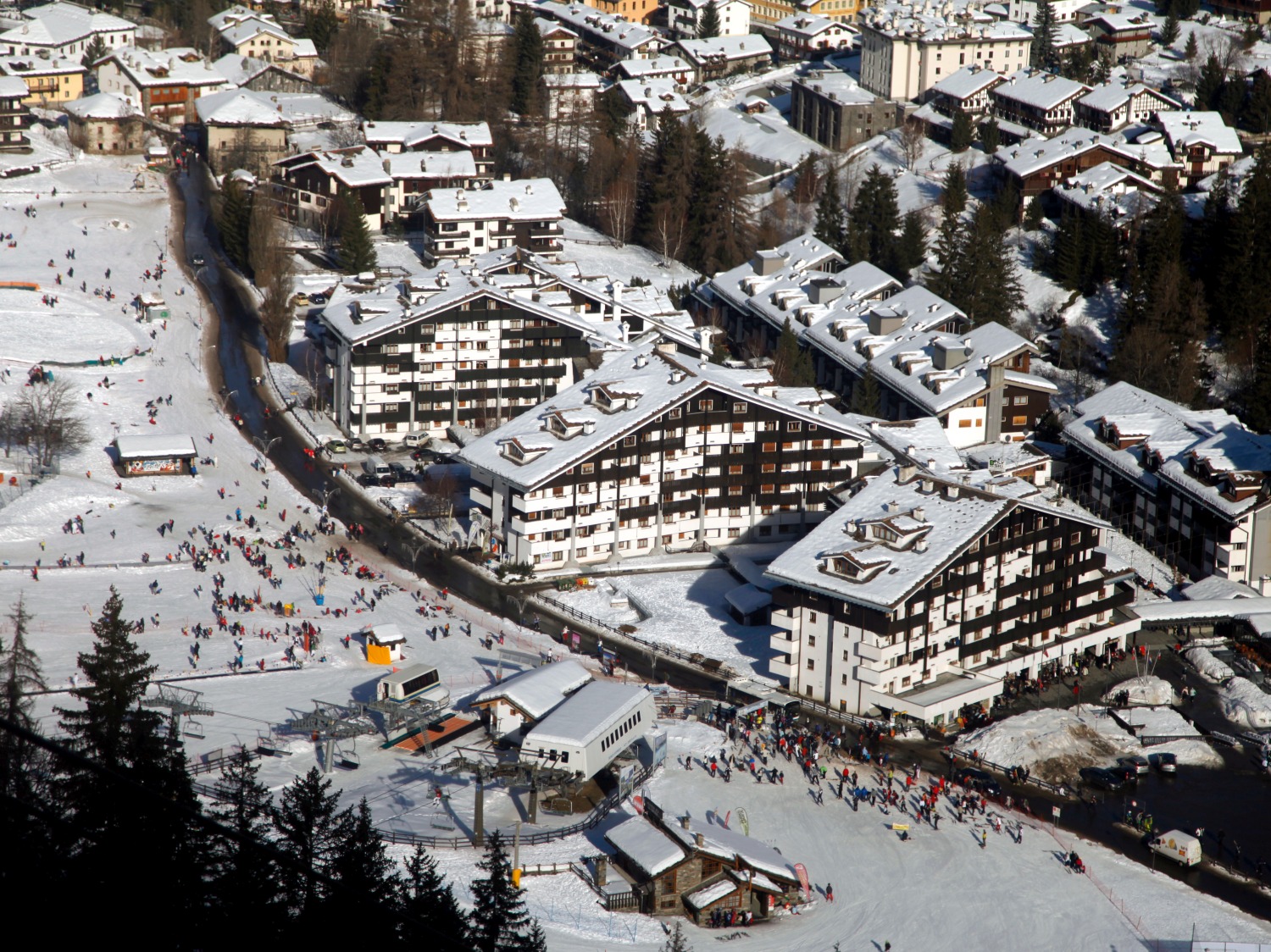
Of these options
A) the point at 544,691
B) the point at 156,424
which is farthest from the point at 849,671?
the point at 156,424

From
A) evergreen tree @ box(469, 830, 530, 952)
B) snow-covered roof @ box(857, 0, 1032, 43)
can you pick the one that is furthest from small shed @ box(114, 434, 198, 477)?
snow-covered roof @ box(857, 0, 1032, 43)

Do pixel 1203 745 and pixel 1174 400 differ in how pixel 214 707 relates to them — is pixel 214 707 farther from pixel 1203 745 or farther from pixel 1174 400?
pixel 1174 400

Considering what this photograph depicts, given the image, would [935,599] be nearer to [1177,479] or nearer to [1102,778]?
[1102,778]

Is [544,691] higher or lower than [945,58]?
lower

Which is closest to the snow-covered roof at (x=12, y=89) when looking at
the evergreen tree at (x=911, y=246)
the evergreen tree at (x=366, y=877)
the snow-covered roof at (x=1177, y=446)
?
the evergreen tree at (x=911, y=246)

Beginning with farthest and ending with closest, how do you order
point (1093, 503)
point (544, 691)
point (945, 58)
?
point (945, 58) < point (1093, 503) < point (544, 691)

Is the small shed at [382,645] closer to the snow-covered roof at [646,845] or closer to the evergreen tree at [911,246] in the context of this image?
the snow-covered roof at [646,845]

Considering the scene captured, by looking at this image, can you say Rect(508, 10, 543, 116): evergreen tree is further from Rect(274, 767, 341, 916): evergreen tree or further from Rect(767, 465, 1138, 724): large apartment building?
Rect(274, 767, 341, 916): evergreen tree
